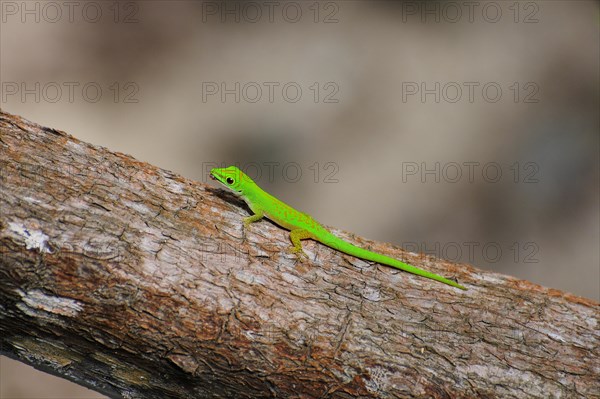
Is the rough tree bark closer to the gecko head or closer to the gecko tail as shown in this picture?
the gecko tail

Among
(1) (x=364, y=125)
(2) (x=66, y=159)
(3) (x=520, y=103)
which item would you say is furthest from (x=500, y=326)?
(3) (x=520, y=103)

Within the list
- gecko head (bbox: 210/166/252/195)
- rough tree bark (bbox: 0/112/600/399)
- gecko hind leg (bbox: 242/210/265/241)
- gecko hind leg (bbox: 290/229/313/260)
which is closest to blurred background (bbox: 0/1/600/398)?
gecko head (bbox: 210/166/252/195)

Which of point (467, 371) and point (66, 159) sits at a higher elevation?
point (66, 159)

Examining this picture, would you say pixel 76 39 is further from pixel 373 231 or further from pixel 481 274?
pixel 481 274

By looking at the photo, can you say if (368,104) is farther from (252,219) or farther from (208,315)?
(208,315)

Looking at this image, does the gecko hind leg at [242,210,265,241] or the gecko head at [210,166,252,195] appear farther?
the gecko head at [210,166,252,195]

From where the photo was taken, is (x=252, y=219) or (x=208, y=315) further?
(x=252, y=219)

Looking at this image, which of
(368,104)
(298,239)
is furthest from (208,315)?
(368,104)
